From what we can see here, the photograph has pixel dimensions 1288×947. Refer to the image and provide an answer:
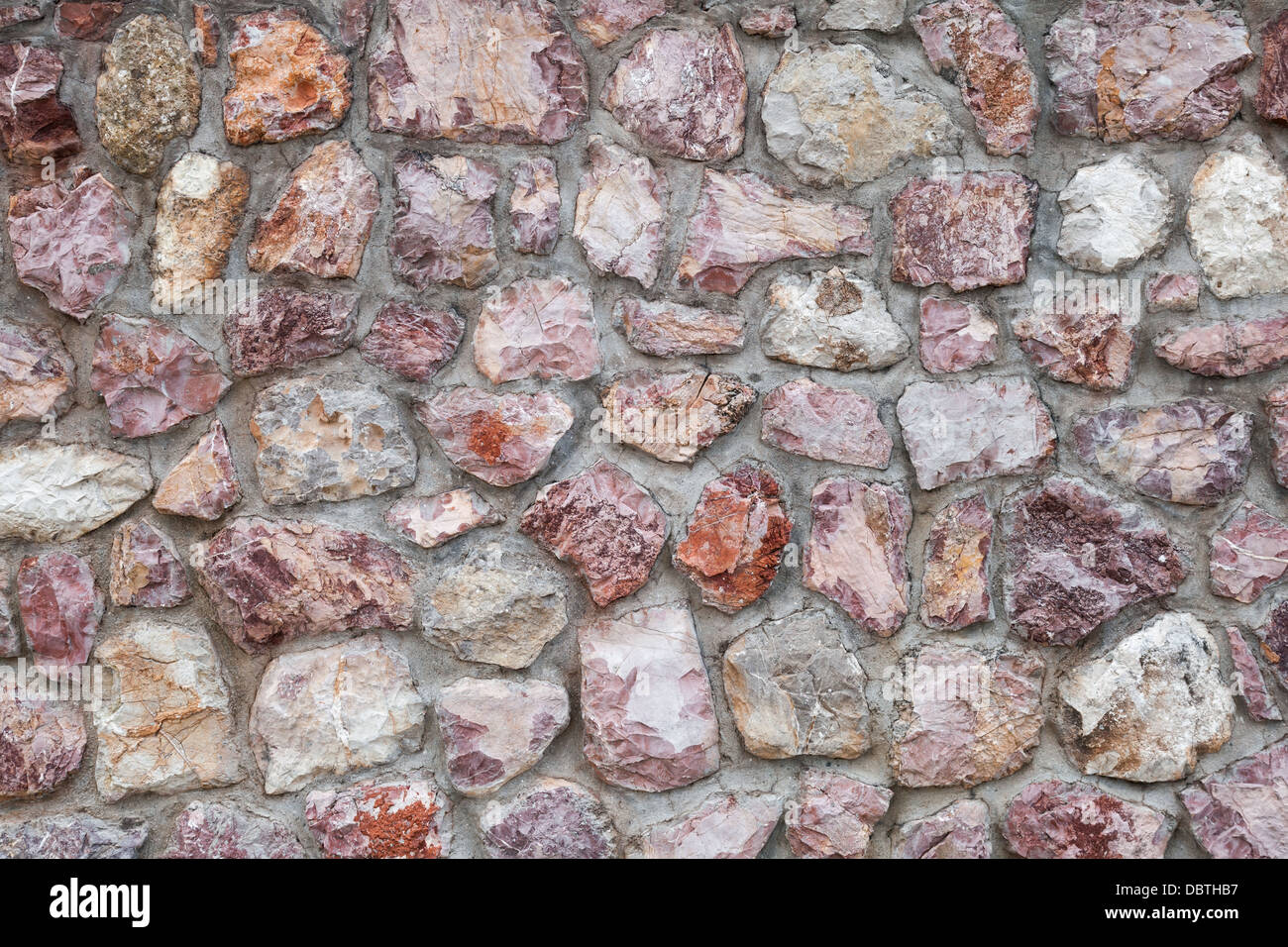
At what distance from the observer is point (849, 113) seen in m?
1.69

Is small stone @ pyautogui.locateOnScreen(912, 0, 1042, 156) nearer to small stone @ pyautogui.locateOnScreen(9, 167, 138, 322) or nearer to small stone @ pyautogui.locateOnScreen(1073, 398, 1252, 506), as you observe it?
small stone @ pyautogui.locateOnScreen(1073, 398, 1252, 506)

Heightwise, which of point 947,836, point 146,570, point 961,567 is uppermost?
point 961,567

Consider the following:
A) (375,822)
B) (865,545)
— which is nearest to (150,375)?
(375,822)

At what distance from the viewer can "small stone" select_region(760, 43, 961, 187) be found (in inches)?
66.4

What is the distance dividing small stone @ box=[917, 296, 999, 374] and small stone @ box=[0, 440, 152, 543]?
4.62 feet

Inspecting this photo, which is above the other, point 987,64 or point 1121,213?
point 987,64

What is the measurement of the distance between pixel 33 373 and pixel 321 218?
0.57 m

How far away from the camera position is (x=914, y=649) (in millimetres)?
1721

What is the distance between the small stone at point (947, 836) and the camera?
1715 mm

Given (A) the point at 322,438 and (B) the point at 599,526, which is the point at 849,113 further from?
(A) the point at 322,438

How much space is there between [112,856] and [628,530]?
1068 millimetres

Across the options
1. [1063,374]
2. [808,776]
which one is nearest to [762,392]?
[1063,374]

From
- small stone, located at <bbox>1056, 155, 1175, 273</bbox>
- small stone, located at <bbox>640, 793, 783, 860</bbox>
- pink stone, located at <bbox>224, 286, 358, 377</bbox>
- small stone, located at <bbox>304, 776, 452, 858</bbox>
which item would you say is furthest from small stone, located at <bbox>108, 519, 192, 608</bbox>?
small stone, located at <bbox>1056, 155, 1175, 273</bbox>

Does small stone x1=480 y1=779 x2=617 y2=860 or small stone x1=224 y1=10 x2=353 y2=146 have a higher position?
small stone x1=224 y1=10 x2=353 y2=146
